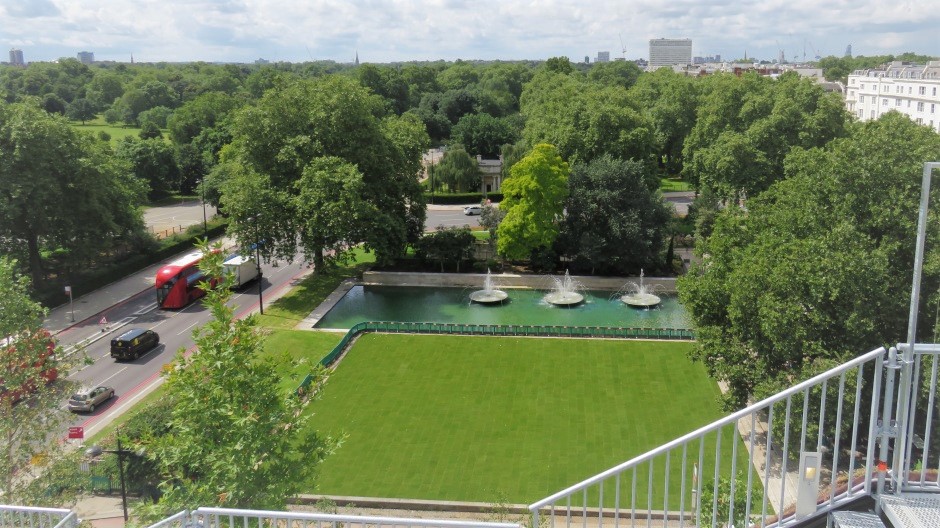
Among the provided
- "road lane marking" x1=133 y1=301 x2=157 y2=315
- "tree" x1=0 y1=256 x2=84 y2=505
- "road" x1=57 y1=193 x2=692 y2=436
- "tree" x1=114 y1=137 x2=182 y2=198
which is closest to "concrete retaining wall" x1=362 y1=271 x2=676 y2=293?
"road" x1=57 y1=193 x2=692 y2=436

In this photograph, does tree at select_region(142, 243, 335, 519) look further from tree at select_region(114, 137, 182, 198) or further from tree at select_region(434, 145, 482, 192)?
tree at select_region(114, 137, 182, 198)

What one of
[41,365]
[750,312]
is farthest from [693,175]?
[41,365]

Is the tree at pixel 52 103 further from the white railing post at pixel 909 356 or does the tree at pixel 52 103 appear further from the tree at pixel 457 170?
the white railing post at pixel 909 356

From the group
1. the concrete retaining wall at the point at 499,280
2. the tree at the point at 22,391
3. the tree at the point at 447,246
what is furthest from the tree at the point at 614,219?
the tree at the point at 22,391

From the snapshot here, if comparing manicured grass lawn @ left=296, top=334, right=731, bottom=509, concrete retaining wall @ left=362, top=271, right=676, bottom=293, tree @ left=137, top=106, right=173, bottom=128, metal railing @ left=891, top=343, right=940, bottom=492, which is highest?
tree @ left=137, top=106, right=173, bottom=128

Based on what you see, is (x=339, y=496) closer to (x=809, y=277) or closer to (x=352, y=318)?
(x=809, y=277)

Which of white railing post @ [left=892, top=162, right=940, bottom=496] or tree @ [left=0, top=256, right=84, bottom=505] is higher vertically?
white railing post @ [left=892, top=162, right=940, bottom=496]
